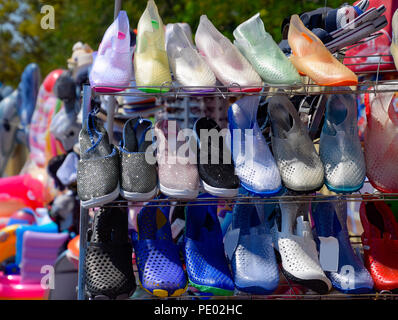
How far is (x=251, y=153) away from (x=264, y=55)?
309mm

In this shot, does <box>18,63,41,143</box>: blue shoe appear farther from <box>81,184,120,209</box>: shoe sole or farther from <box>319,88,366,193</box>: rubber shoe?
<box>319,88,366,193</box>: rubber shoe

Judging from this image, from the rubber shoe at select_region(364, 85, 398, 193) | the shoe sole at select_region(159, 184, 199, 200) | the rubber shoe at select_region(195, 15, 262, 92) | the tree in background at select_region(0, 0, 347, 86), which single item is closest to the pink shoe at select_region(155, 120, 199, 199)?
the shoe sole at select_region(159, 184, 199, 200)

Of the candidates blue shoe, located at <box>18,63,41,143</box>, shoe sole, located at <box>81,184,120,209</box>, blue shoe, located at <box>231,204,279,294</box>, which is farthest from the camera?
blue shoe, located at <box>18,63,41,143</box>

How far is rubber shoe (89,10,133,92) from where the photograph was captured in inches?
53.0

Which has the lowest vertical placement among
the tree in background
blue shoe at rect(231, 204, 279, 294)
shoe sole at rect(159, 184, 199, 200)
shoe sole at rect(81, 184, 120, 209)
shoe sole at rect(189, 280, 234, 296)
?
shoe sole at rect(189, 280, 234, 296)

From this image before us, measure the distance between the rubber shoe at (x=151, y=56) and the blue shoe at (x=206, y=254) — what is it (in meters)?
0.47

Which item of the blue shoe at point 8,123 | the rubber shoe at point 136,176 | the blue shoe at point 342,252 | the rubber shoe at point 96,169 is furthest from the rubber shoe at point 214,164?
the blue shoe at point 8,123

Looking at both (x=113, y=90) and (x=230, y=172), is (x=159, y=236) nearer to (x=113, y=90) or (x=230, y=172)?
(x=230, y=172)

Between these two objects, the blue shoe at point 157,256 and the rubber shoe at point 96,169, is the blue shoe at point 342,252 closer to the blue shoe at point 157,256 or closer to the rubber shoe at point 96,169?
the blue shoe at point 157,256

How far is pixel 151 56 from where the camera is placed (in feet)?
4.71

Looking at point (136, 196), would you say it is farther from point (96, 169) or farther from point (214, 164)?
point (214, 164)

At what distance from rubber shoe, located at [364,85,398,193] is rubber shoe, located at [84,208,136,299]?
2.69 feet
